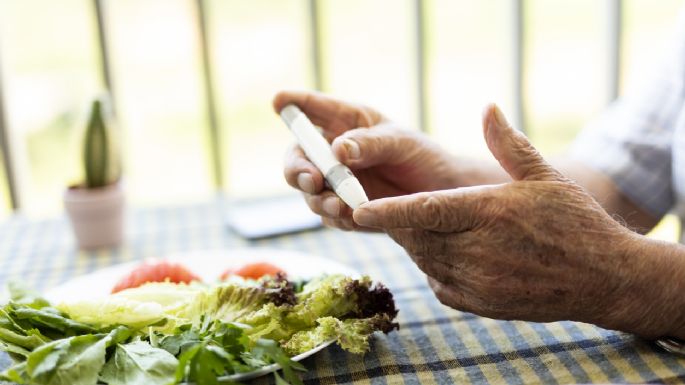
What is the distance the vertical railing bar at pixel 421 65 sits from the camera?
270 centimetres

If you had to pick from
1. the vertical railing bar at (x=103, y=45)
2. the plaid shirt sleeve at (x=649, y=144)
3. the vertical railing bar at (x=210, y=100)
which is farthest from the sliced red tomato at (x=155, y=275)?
the vertical railing bar at (x=210, y=100)

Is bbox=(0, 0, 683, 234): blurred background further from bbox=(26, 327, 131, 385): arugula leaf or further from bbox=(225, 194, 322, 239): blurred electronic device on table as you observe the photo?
bbox=(26, 327, 131, 385): arugula leaf

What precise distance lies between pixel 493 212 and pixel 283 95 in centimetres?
55

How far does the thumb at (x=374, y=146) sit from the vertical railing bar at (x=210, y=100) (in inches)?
57.1

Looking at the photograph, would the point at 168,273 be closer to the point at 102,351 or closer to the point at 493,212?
the point at 102,351

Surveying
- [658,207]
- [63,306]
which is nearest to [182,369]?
[63,306]

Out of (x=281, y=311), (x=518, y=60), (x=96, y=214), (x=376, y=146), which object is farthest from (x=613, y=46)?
(x=281, y=311)

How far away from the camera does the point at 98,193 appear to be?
1446 mm

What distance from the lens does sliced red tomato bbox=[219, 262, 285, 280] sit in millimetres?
1083

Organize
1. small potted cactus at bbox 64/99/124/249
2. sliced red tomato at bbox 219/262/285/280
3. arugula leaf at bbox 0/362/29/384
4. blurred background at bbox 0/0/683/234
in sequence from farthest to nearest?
blurred background at bbox 0/0/683/234
small potted cactus at bbox 64/99/124/249
sliced red tomato at bbox 219/262/285/280
arugula leaf at bbox 0/362/29/384

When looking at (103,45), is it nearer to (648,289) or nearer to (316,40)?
(316,40)

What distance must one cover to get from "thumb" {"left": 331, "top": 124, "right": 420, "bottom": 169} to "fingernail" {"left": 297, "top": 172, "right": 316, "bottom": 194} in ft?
0.17

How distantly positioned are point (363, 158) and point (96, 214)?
0.67 metres

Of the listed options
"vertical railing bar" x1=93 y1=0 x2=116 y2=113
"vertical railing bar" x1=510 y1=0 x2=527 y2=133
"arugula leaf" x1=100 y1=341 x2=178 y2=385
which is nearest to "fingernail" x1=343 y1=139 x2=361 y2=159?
"arugula leaf" x1=100 y1=341 x2=178 y2=385
